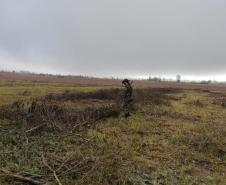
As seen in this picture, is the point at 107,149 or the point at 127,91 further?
the point at 127,91

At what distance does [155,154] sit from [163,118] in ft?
25.5

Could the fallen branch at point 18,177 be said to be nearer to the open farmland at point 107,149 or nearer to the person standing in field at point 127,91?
the open farmland at point 107,149

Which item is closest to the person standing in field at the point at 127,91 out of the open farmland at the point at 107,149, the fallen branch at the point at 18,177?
the open farmland at the point at 107,149

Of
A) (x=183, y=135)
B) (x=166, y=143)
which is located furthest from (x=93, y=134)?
(x=183, y=135)

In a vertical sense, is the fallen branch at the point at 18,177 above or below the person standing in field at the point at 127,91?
below

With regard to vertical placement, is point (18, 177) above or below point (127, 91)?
below

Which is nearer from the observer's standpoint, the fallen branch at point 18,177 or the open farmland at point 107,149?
the fallen branch at point 18,177

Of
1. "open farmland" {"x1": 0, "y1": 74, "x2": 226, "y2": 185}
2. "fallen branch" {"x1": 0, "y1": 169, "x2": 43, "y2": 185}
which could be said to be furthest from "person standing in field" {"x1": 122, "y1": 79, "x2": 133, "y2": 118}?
"fallen branch" {"x1": 0, "y1": 169, "x2": 43, "y2": 185}

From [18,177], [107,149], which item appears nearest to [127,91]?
[107,149]

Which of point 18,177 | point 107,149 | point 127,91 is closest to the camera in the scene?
point 18,177

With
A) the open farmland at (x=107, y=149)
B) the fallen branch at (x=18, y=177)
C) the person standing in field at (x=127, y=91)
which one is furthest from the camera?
the person standing in field at (x=127, y=91)

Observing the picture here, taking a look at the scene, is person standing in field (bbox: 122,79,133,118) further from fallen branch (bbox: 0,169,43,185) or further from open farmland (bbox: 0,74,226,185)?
fallen branch (bbox: 0,169,43,185)

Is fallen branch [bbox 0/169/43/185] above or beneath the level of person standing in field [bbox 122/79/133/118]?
beneath

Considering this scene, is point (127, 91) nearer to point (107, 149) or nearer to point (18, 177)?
point (107, 149)
